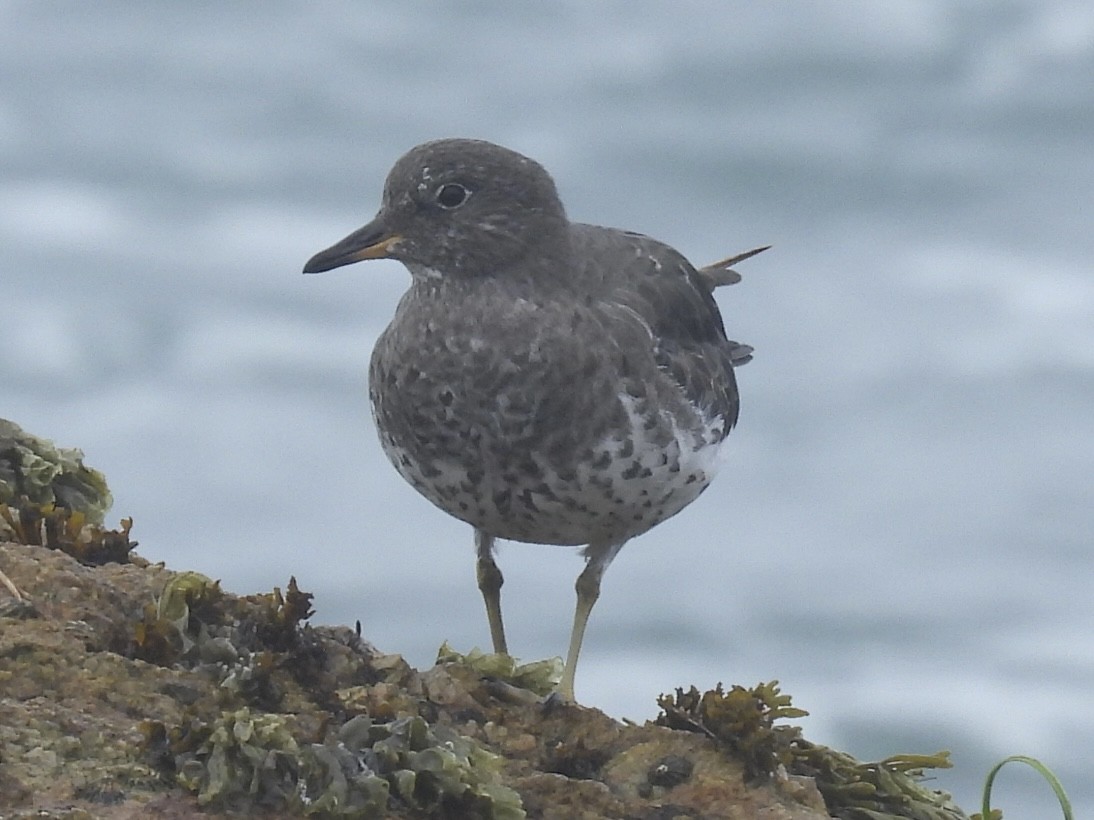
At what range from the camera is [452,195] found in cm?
652

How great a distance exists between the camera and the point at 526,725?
4.85 metres

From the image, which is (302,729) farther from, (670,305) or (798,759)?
(670,305)

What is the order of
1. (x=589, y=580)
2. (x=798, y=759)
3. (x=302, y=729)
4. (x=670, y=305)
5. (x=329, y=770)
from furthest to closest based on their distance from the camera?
(x=670, y=305), (x=589, y=580), (x=798, y=759), (x=302, y=729), (x=329, y=770)

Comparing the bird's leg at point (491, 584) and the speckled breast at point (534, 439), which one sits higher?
the speckled breast at point (534, 439)

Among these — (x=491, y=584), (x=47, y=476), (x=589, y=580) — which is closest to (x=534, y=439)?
(x=589, y=580)

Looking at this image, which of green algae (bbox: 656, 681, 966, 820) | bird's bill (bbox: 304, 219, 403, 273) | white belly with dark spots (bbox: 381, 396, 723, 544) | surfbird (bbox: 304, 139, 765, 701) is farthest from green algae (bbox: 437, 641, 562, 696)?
bird's bill (bbox: 304, 219, 403, 273)

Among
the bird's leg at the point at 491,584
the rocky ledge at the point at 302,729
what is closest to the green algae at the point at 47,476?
the rocky ledge at the point at 302,729

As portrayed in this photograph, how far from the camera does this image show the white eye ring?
649cm

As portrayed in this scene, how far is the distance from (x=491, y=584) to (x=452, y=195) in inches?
60.5

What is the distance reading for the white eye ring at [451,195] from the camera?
255 inches

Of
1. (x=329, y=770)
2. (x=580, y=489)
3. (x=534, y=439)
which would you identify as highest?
(x=534, y=439)

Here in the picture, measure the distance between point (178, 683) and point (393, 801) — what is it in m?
0.72

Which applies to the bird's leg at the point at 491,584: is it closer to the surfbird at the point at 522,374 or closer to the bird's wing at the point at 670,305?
the surfbird at the point at 522,374


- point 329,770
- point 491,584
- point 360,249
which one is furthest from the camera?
point 491,584
